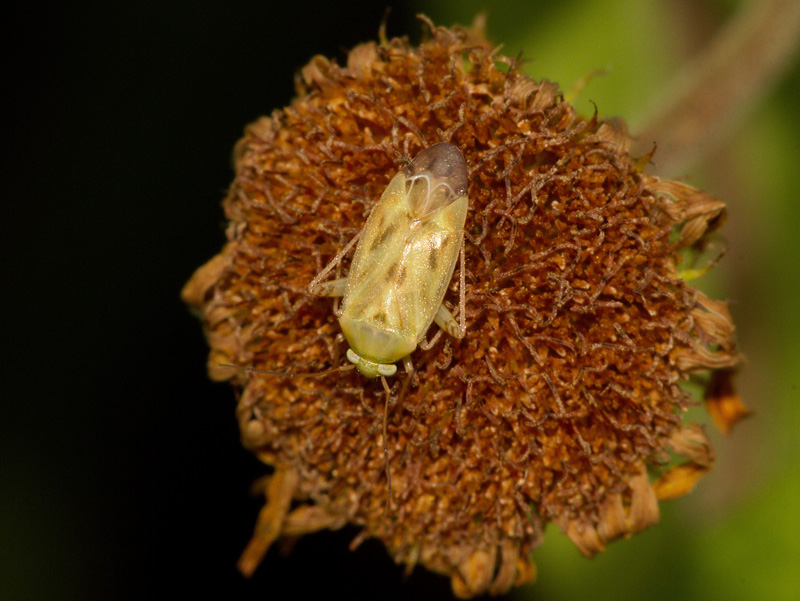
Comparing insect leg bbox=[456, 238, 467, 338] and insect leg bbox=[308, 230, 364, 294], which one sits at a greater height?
insect leg bbox=[456, 238, 467, 338]


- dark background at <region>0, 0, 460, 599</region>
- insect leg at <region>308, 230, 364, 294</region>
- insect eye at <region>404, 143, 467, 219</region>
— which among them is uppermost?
insect eye at <region>404, 143, 467, 219</region>

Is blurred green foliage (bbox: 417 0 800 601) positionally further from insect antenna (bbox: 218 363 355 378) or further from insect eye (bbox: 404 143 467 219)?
insect antenna (bbox: 218 363 355 378)

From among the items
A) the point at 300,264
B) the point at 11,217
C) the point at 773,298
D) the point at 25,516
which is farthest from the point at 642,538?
the point at 11,217

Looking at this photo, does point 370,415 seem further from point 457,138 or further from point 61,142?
point 61,142

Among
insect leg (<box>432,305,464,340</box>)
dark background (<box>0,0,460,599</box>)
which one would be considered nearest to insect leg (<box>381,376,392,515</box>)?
insect leg (<box>432,305,464,340</box>)

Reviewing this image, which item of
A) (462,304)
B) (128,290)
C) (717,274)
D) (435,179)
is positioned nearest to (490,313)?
(462,304)

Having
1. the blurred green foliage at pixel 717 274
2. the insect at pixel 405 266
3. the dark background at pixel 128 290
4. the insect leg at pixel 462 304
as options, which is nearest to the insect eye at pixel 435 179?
the insect at pixel 405 266

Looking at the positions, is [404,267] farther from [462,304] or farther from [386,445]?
[386,445]
